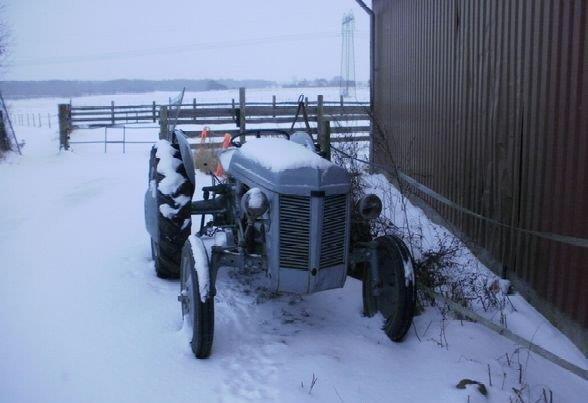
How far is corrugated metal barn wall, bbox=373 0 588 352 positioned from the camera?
4332 millimetres

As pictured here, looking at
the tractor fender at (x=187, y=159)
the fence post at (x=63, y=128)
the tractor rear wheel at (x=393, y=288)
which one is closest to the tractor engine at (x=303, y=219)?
the tractor rear wheel at (x=393, y=288)

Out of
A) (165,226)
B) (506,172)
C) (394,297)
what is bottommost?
(394,297)

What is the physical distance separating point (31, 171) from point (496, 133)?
11829mm

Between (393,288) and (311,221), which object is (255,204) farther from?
(393,288)

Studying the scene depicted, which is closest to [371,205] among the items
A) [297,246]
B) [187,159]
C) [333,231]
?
[333,231]

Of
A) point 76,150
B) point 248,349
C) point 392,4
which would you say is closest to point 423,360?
point 248,349

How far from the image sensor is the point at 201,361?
12.8 feet

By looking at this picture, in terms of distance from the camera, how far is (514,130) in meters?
5.38

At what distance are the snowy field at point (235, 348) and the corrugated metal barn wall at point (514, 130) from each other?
49cm

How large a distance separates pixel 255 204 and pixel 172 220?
5.17 ft

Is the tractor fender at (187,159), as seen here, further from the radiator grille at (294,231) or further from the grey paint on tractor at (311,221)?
the radiator grille at (294,231)

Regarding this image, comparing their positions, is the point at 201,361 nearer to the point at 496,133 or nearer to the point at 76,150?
the point at 496,133

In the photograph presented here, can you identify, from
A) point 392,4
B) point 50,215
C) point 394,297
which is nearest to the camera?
point 394,297

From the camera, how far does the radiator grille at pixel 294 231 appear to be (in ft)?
12.9
